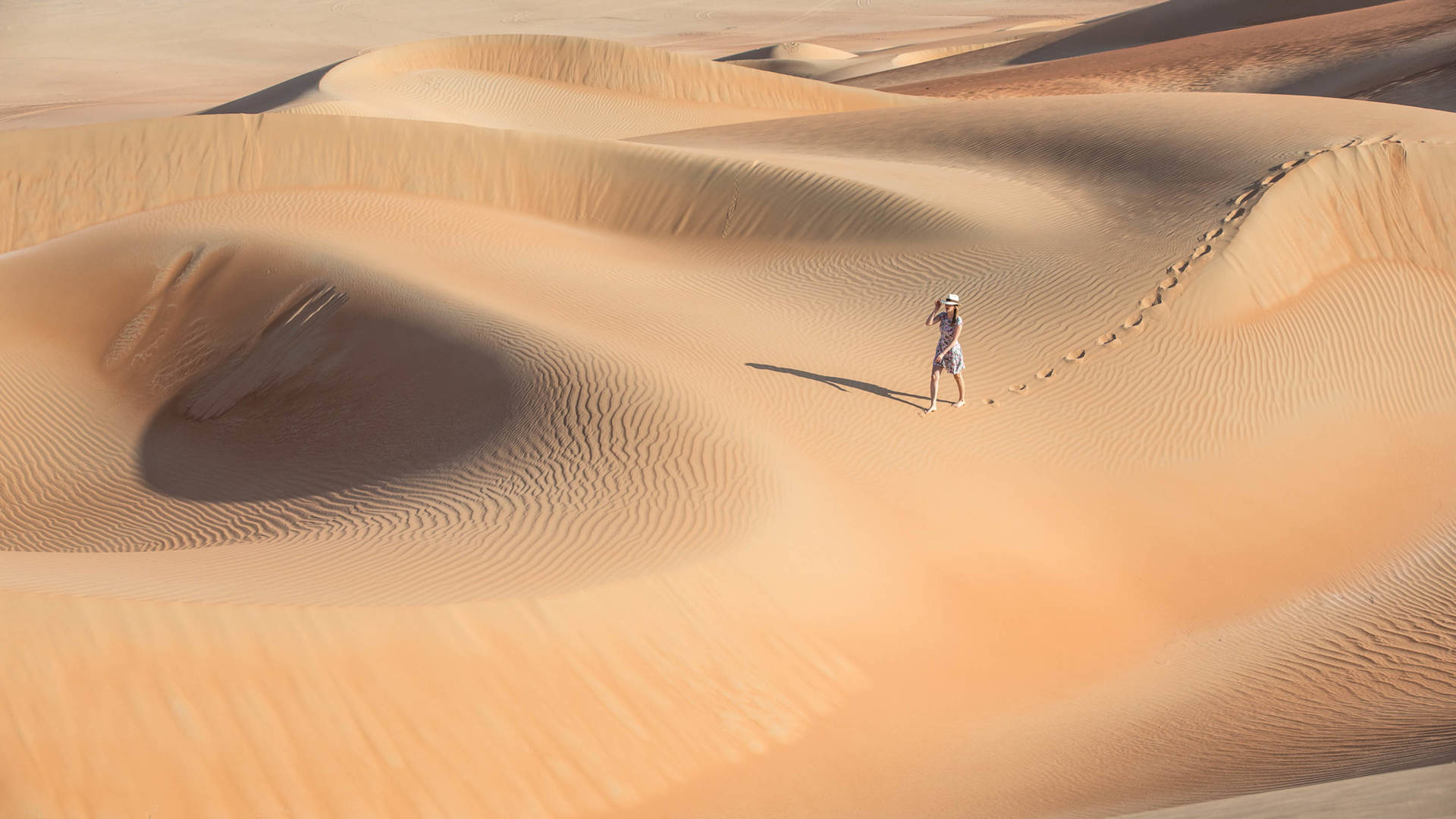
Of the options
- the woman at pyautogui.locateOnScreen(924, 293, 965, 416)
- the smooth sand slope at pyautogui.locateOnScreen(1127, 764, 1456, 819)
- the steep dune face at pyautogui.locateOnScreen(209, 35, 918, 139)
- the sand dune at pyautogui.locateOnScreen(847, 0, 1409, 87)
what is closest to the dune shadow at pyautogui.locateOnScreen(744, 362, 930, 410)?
the woman at pyautogui.locateOnScreen(924, 293, 965, 416)

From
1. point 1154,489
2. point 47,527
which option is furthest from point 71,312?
point 1154,489

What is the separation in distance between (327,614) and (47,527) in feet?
19.3

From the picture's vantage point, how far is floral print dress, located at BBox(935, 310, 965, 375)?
10625mm

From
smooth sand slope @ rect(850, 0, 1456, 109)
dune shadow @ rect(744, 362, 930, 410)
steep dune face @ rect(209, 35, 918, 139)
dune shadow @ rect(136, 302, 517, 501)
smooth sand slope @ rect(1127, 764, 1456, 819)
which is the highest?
smooth sand slope @ rect(850, 0, 1456, 109)

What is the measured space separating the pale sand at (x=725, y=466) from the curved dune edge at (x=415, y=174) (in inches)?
3.4

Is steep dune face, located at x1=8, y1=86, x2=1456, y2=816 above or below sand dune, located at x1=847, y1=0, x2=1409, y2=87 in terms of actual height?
below

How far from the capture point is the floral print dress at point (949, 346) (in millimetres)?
10625

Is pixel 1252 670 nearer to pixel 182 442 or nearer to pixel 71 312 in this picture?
pixel 182 442

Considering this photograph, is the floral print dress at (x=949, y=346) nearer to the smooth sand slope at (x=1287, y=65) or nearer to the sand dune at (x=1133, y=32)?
the smooth sand slope at (x=1287, y=65)

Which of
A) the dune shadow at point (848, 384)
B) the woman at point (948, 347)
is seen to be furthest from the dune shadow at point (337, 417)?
the woman at point (948, 347)

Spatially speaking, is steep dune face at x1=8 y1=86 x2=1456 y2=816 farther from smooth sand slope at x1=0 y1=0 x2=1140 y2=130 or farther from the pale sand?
smooth sand slope at x1=0 y1=0 x2=1140 y2=130

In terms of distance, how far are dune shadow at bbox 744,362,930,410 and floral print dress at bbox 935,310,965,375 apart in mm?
536

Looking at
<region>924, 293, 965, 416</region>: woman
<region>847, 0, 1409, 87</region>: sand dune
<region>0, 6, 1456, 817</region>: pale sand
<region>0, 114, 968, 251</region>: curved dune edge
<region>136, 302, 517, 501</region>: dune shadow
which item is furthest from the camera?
<region>847, 0, 1409, 87</region>: sand dune

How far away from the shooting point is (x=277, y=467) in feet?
35.7
